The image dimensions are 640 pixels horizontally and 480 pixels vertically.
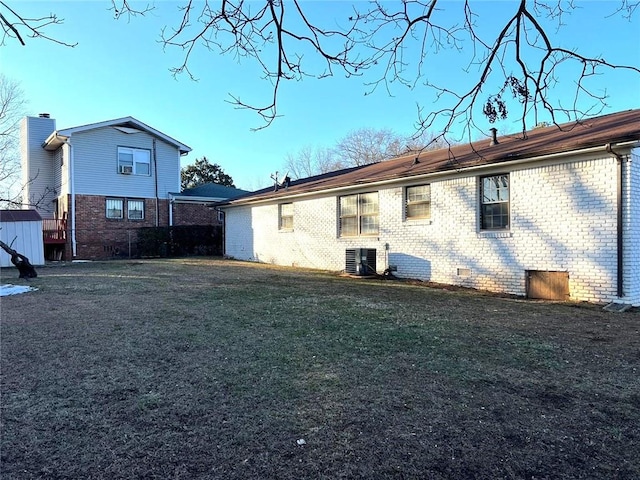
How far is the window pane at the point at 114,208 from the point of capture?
2098 centimetres

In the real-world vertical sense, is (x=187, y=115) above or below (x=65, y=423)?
above

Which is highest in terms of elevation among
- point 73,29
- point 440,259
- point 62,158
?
point 62,158

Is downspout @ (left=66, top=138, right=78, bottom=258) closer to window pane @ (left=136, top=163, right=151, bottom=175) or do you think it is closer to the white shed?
window pane @ (left=136, top=163, right=151, bottom=175)

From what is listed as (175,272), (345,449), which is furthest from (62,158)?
(345,449)

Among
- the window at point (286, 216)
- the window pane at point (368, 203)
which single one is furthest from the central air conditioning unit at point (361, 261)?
the window at point (286, 216)

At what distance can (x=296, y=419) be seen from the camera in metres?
2.95

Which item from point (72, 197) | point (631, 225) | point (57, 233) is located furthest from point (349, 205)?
point (57, 233)

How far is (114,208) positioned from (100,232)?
1.41 m

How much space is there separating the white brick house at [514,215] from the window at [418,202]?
29 millimetres

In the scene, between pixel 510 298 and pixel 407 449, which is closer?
pixel 407 449

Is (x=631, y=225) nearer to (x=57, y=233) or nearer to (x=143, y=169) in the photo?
(x=143, y=169)

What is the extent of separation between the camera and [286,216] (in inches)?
673

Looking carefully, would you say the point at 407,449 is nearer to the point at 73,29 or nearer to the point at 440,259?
the point at 73,29

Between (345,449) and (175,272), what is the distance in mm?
11156
